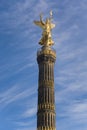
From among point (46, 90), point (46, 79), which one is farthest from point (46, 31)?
point (46, 90)

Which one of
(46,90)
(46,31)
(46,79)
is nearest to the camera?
(46,90)

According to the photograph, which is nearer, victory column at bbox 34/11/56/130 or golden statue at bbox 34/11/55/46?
victory column at bbox 34/11/56/130

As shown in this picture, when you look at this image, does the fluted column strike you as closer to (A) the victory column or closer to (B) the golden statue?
(A) the victory column

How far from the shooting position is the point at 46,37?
9762 centimetres

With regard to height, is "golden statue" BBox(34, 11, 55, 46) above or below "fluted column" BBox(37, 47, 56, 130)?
above

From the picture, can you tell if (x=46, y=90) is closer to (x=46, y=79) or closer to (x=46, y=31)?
(x=46, y=79)

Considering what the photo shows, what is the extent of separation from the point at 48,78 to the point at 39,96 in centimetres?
448

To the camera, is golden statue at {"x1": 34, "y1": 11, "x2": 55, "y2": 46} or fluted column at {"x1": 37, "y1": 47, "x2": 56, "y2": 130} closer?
fluted column at {"x1": 37, "y1": 47, "x2": 56, "y2": 130}

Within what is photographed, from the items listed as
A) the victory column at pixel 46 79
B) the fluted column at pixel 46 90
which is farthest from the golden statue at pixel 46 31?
the fluted column at pixel 46 90

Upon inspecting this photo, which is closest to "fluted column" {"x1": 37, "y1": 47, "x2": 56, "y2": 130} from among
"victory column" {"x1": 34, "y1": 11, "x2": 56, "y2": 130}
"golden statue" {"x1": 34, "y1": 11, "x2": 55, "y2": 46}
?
"victory column" {"x1": 34, "y1": 11, "x2": 56, "y2": 130}

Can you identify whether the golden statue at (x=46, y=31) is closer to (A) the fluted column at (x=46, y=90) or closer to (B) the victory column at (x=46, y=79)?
(B) the victory column at (x=46, y=79)

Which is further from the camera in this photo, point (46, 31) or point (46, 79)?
point (46, 31)

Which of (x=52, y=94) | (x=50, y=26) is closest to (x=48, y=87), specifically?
(x=52, y=94)

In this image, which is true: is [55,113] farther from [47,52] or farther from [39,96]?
[47,52]
